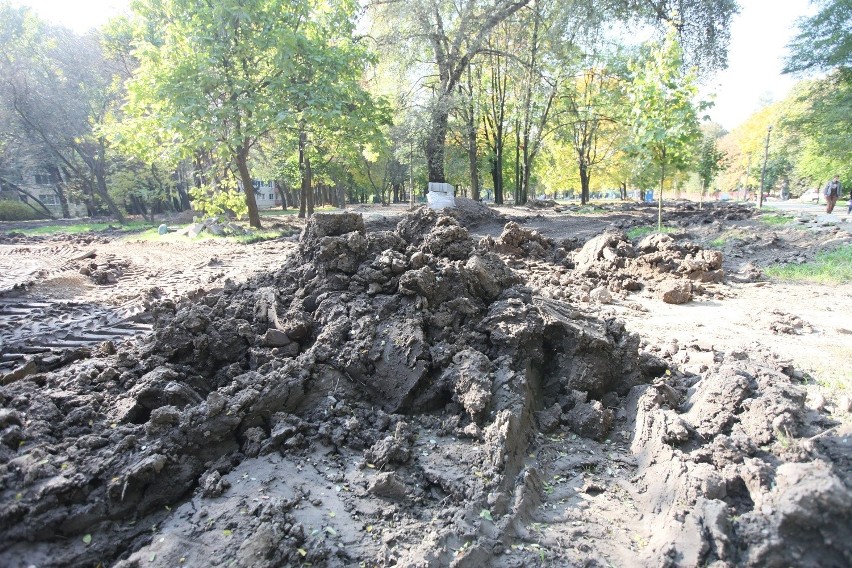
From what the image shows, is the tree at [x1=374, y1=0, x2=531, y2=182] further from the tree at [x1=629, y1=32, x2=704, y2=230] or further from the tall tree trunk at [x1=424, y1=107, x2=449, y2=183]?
the tree at [x1=629, y1=32, x2=704, y2=230]

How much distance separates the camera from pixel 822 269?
8.23 m

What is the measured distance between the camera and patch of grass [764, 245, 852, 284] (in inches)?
305

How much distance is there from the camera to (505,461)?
3010mm

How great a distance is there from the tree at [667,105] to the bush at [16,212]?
36.3 metres

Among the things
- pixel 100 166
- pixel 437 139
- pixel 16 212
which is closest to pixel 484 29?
pixel 437 139

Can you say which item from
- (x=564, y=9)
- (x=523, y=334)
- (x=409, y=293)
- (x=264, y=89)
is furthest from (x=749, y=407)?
(x=564, y=9)

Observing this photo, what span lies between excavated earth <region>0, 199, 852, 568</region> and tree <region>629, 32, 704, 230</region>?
278 inches

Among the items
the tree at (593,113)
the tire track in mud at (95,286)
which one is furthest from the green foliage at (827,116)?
the tire track in mud at (95,286)

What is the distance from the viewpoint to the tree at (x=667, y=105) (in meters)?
11.3

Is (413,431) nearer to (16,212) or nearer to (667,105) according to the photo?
(667,105)

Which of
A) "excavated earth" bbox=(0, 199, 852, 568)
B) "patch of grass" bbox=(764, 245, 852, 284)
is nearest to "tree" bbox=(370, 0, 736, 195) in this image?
"patch of grass" bbox=(764, 245, 852, 284)

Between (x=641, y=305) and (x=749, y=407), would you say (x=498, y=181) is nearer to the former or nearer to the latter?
(x=641, y=305)

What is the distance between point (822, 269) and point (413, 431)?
8.67m

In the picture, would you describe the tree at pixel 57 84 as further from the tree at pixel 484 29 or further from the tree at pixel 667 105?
the tree at pixel 667 105
